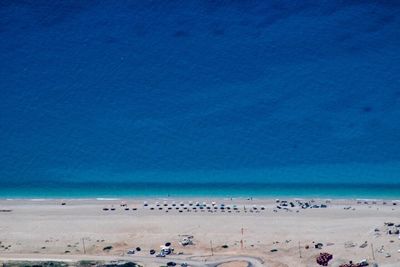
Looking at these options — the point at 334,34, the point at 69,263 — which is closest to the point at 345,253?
the point at 69,263

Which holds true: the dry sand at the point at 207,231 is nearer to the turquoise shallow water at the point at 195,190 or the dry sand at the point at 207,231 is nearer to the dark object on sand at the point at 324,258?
the dark object on sand at the point at 324,258

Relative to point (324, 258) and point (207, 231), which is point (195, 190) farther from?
point (324, 258)

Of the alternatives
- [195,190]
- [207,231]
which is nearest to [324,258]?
[207,231]

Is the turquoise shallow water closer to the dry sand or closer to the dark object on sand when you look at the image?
the dry sand

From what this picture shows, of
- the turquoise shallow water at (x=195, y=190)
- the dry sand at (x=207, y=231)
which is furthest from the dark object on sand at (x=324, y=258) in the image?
the turquoise shallow water at (x=195, y=190)

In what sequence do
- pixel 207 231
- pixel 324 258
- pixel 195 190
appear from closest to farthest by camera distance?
pixel 324 258
pixel 207 231
pixel 195 190

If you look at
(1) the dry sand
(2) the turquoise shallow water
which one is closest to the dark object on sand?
(1) the dry sand
